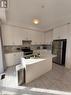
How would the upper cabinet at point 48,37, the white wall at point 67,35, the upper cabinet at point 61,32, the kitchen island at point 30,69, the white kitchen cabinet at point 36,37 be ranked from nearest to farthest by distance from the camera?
the kitchen island at point 30,69
the white wall at point 67,35
the upper cabinet at point 61,32
the white kitchen cabinet at point 36,37
the upper cabinet at point 48,37

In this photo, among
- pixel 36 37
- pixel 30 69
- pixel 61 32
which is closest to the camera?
pixel 30 69

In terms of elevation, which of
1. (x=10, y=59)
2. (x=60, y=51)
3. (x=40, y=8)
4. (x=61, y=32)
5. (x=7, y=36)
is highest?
(x=40, y=8)

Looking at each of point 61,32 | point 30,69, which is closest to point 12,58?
point 30,69

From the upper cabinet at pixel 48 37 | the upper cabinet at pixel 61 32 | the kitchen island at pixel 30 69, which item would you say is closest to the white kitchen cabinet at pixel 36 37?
the upper cabinet at pixel 48 37

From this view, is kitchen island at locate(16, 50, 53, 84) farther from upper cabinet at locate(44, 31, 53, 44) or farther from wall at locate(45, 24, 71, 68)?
upper cabinet at locate(44, 31, 53, 44)

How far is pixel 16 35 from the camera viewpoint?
4.87m

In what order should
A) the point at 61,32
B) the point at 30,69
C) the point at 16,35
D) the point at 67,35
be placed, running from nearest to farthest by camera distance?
the point at 30,69, the point at 67,35, the point at 61,32, the point at 16,35

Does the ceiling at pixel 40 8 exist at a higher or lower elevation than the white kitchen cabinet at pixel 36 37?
higher

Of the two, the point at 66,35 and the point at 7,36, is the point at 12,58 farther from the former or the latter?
the point at 66,35

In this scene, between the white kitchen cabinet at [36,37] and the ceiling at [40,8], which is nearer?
the ceiling at [40,8]

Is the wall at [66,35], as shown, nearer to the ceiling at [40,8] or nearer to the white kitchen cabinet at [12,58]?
the ceiling at [40,8]

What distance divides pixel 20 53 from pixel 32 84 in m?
2.67

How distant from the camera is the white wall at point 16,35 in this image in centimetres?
443

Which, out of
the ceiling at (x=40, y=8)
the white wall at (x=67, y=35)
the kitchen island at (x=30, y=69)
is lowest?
the kitchen island at (x=30, y=69)
